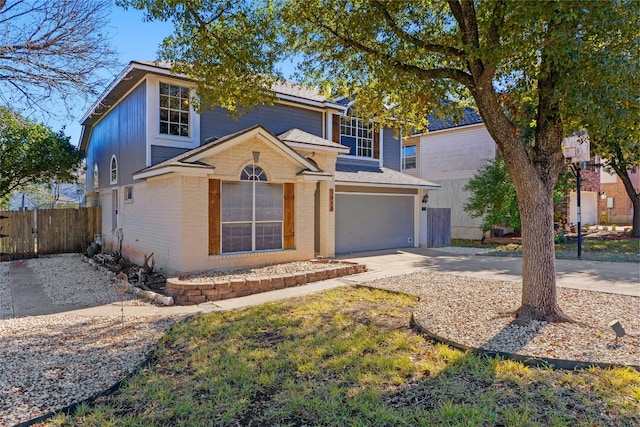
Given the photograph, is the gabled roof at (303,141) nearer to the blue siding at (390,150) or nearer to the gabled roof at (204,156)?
the gabled roof at (204,156)

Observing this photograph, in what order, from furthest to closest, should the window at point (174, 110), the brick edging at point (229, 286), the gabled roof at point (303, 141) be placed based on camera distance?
the gabled roof at point (303, 141)
the window at point (174, 110)
the brick edging at point (229, 286)

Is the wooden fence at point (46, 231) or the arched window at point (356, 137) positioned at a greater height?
the arched window at point (356, 137)

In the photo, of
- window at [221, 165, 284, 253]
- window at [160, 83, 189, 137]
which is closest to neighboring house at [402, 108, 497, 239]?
window at [221, 165, 284, 253]

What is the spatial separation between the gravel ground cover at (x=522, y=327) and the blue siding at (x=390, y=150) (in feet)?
32.6

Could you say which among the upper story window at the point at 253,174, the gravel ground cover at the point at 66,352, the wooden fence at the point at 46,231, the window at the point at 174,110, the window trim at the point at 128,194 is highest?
the window at the point at 174,110

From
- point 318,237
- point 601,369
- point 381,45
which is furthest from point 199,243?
point 601,369

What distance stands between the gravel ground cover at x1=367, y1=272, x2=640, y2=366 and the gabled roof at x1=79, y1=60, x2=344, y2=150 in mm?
6452

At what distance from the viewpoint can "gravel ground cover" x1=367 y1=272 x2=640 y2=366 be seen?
4988 mm

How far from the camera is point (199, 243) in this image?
10133 mm

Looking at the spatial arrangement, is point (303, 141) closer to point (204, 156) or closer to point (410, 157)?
point (204, 156)

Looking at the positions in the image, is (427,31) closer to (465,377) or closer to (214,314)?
(465,377)

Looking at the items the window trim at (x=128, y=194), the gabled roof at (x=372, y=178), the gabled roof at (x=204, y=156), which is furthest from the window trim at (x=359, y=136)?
the window trim at (x=128, y=194)

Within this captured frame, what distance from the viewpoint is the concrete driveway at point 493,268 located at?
9406 millimetres

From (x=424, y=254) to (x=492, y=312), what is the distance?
894cm
